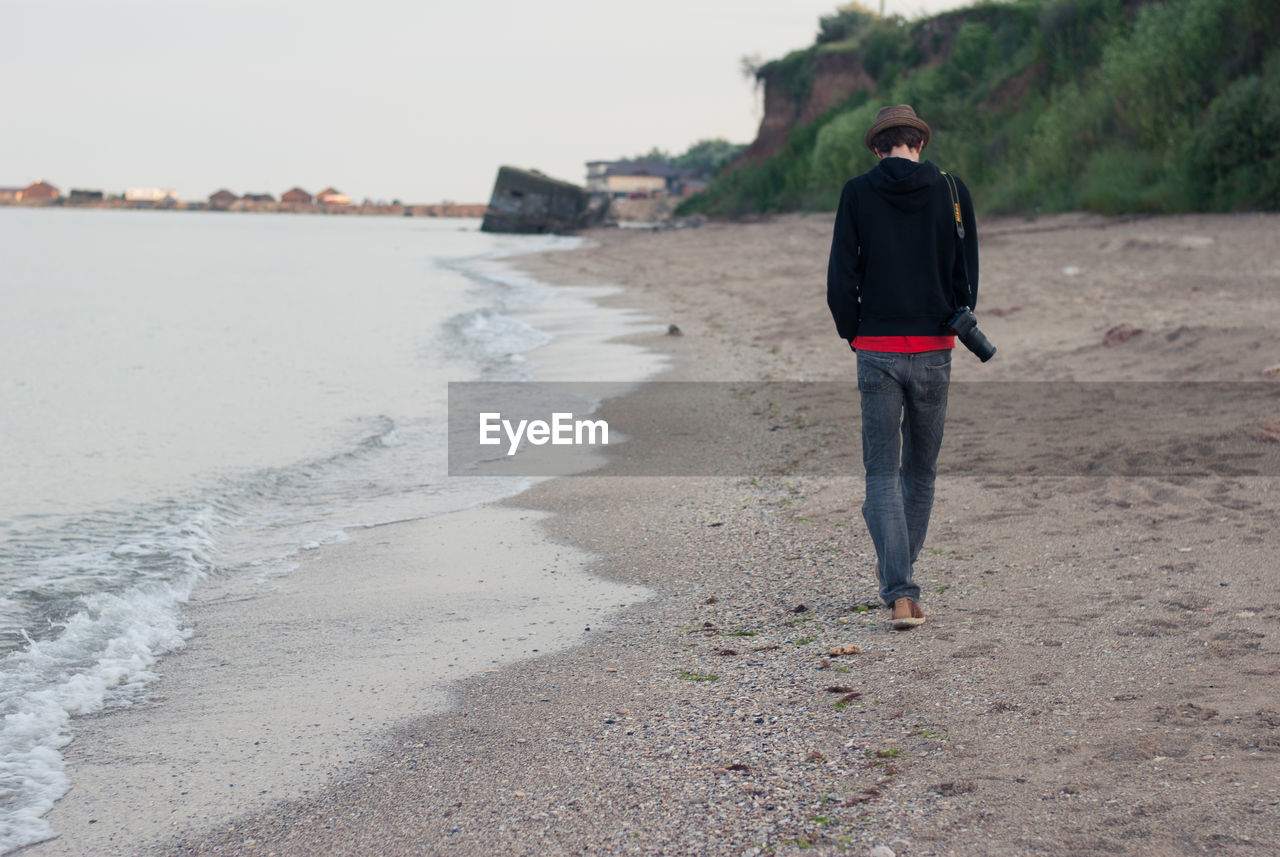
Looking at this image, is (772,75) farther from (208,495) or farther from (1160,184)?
(208,495)

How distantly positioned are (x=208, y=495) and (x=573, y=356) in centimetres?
654

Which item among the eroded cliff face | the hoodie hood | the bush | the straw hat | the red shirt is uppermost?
the eroded cliff face

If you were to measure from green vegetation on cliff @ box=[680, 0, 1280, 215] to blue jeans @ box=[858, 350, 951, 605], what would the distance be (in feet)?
54.8

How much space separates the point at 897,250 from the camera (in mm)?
3947

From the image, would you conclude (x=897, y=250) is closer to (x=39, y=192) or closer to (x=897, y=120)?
(x=897, y=120)

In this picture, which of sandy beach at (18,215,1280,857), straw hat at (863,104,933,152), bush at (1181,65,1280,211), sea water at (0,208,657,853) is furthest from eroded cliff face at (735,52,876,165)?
straw hat at (863,104,933,152)

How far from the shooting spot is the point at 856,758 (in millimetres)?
3121

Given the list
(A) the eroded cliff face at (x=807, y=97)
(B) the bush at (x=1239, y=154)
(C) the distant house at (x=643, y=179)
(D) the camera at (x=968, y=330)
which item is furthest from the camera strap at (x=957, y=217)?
(C) the distant house at (x=643, y=179)

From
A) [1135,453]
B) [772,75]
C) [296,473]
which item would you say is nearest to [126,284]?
[296,473]

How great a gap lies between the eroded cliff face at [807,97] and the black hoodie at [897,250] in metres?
50.5

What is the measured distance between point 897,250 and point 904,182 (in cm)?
24

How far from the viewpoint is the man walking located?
3.93 meters

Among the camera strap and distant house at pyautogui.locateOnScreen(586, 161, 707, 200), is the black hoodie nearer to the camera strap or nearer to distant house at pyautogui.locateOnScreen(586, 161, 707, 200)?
the camera strap
